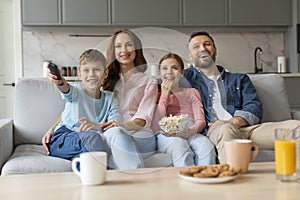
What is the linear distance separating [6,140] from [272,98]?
1.66m

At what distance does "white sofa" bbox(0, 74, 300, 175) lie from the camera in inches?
83.1

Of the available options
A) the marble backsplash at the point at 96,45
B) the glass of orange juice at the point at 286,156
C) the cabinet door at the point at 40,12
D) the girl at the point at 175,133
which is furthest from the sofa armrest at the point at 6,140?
the cabinet door at the point at 40,12

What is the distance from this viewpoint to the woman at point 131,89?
6.75 feet

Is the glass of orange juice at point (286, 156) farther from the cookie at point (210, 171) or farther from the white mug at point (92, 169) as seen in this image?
the white mug at point (92, 169)

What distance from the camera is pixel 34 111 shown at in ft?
8.55

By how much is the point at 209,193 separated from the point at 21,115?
1.65m

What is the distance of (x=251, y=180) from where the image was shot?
143 centimetres

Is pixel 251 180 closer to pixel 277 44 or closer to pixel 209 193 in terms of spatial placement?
pixel 209 193

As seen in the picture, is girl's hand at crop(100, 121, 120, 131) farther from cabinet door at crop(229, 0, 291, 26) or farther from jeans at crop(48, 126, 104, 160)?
cabinet door at crop(229, 0, 291, 26)

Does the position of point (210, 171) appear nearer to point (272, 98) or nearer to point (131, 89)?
point (131, 89)

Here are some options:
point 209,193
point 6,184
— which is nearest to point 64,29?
point 6,184

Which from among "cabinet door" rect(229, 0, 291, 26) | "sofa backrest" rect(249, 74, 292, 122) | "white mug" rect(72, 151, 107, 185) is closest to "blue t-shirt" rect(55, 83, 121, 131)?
"white mug" rect(72, 151, 107, 185)

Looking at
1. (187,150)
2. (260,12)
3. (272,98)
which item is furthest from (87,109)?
(260,12)

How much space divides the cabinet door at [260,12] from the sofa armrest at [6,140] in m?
3.18
